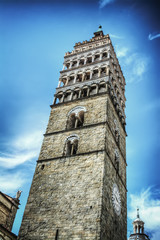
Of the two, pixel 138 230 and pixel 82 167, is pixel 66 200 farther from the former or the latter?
pixel 138 230

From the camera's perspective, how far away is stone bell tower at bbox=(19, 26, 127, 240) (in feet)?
43.5

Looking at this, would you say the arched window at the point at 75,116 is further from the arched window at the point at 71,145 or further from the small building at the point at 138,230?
the small building at the point at 138,230

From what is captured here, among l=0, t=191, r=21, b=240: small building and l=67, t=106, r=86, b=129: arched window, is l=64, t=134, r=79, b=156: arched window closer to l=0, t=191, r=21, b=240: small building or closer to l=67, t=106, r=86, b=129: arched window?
l=67, t=106, r=86, b=129: arched window

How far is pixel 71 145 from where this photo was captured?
17.4 metres

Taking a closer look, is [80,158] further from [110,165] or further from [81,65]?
[81,65]

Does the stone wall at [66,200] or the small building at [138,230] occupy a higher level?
the small building at [138,230]

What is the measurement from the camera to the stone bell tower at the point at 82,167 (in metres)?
13.3

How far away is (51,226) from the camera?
1350cm

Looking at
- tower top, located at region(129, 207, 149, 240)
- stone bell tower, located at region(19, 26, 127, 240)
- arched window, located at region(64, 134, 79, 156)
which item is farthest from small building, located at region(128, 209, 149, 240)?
arched window, located at region(64, 134, 79, 156)

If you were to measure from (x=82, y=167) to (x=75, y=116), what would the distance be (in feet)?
15.8

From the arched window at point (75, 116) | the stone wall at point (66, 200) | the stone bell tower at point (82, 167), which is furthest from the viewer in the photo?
the arched window at point (75, 116)

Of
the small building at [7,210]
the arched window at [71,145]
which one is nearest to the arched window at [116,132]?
the arched window at [71,145]

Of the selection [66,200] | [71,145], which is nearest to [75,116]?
[71,145]

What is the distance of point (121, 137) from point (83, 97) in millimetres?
4574
